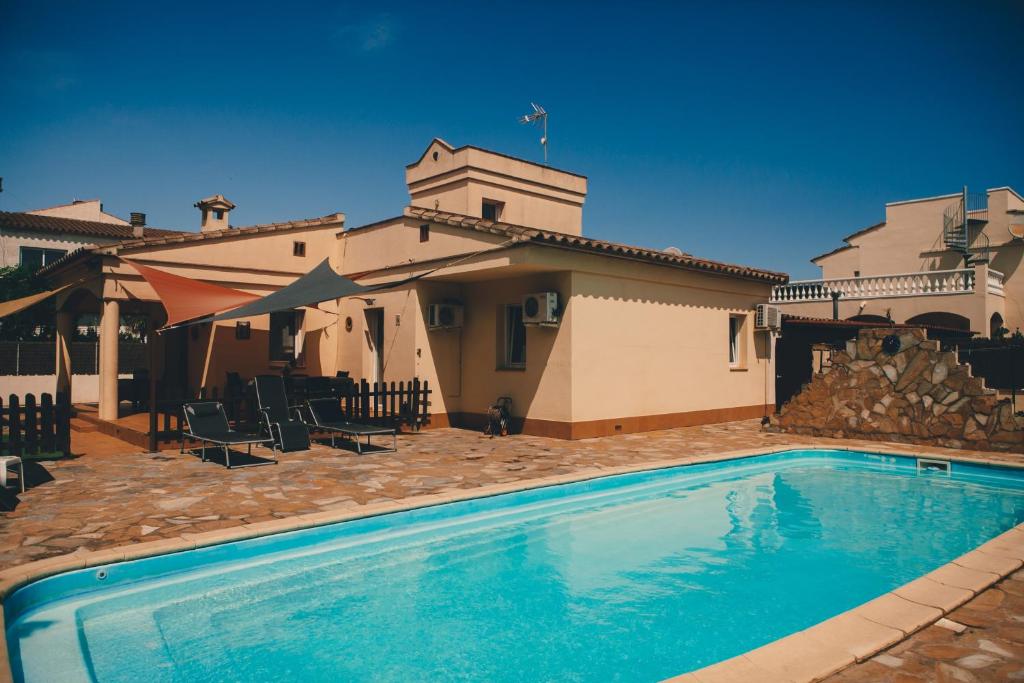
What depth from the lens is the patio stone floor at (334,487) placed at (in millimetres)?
3559

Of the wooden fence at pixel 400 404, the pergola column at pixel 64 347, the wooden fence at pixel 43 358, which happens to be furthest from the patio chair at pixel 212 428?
the wooden fence at pixel 43 358

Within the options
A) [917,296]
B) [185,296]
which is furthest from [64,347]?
[917,296]

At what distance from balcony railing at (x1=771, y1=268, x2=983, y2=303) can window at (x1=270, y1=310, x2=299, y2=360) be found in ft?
53.7

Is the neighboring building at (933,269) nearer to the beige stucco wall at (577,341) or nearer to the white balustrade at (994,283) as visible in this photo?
the white balustrade at (994,283)

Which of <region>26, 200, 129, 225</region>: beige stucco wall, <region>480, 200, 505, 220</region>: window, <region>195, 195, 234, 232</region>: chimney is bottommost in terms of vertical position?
<region>195, 195, 234, 232</region>: chimney

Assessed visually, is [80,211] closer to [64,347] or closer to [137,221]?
[137,221]

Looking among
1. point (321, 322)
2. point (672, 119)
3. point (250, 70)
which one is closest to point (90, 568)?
point (321, 322)

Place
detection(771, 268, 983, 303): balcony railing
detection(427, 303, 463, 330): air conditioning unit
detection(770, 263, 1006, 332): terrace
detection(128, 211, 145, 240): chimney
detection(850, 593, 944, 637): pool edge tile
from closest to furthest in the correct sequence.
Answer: detection(850, 593, 944, 637): pool edge tile, detection(427, 303, 463, 330): air conditioning unit, detection(128, 211, 145, 240): chimney, detection(770, 263, 1006, 332): terrace, detection(771, 268, 983, 303): balcony railing

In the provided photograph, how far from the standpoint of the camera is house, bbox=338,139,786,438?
12188 millimetres

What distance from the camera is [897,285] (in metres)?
23.6

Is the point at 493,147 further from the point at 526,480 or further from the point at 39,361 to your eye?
the point at 39,361

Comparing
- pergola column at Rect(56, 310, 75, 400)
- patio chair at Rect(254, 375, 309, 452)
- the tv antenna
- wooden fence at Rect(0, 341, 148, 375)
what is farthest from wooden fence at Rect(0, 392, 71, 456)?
the tv antenna

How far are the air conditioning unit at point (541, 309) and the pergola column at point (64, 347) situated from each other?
38.7ft

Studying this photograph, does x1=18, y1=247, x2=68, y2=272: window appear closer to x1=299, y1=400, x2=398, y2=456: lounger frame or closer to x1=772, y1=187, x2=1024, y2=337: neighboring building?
x1=299, y1=400, x2=398, y2=456: lounger frame
